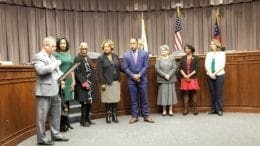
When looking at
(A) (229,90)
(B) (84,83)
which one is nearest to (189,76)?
(A) (229,90)

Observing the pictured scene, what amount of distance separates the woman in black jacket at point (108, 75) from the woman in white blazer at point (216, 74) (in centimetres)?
167

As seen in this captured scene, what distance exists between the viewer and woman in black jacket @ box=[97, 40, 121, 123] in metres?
5.99

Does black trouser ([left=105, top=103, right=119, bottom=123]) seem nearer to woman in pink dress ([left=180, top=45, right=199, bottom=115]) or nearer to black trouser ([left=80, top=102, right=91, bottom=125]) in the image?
black trouser ([left=80, top=102, right=91, bottom=125])

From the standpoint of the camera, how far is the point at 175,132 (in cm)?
508

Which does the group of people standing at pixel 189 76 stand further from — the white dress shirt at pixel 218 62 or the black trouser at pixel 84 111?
the black trouser at pixel 84 111

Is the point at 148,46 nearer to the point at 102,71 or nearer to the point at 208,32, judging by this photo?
the point at 208,32

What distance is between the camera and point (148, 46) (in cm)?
1114

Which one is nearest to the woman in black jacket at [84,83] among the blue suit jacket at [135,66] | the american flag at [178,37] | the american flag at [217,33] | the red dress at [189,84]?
the blue suit jacket at [135,66]

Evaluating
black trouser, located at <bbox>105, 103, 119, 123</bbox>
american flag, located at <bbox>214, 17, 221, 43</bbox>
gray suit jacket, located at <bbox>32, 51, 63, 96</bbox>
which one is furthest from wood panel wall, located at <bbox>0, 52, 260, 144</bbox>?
american flag, located at <bbox>214, 17, 221, 43</bbox>

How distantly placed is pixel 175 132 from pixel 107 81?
1.48 meters

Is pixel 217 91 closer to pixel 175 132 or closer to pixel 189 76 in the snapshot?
pixel 189 76

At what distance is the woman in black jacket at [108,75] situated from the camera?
236 inches

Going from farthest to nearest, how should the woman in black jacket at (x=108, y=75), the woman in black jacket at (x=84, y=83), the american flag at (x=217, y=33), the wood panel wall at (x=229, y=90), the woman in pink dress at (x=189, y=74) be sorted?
the american flag at (x=217, y=33), the woman in pink dress at (x=189, y=74), the woman in black jacket at (x=108, y=75), the woman in black jacket at (x=84, y=83), the wood panel wall at (x=229, y=90)

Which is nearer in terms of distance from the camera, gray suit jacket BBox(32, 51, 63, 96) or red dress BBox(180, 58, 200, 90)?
gray suit jacket BBox(32, 51, 63, 96)
